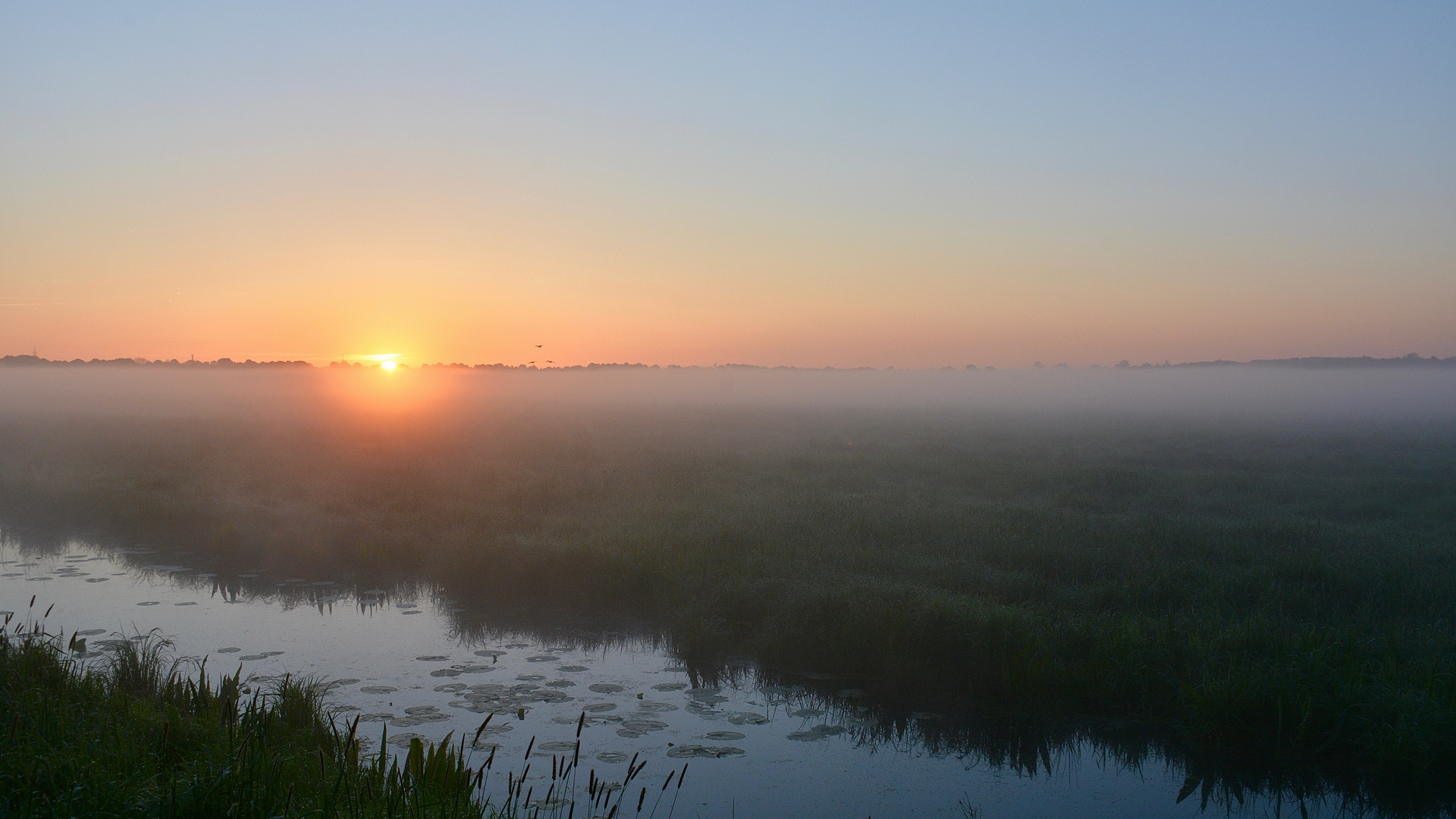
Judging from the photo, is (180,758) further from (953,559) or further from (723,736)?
(953,559)

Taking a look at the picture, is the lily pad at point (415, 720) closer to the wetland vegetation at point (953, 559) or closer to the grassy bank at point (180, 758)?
the grassy bank at point (180, 758)

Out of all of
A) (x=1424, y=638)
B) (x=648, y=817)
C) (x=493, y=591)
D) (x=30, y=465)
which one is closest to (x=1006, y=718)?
(x=648, y=817)

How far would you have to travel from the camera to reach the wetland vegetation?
7.85 metres

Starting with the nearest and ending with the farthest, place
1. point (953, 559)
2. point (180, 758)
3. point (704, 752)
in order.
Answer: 1. point (180, 758)
2. point (704, 752)
3. point (953, 559)

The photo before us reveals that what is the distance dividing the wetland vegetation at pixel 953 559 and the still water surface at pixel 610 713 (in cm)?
70

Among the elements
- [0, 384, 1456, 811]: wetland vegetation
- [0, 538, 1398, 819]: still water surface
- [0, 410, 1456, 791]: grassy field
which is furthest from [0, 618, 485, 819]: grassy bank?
[0, 410, 1456, 791]: grassy field

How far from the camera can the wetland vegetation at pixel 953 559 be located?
7.85m

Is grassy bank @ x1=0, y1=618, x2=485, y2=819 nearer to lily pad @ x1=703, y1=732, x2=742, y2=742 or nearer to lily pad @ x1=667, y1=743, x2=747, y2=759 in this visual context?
lily pad @ x1=667, y1=743, x2=747, y2=759

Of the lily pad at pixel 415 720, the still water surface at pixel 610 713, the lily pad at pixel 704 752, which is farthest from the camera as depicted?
the lily pad at pixel 415 720

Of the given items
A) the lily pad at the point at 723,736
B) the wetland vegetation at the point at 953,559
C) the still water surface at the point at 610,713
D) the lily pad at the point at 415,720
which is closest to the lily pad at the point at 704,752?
the still water surface at the point at 610,713

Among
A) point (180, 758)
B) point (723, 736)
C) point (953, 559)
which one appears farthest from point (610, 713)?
point (953, 559)

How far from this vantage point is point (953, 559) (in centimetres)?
1249

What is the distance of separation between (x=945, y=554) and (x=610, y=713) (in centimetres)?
672

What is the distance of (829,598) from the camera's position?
10.6 metres
